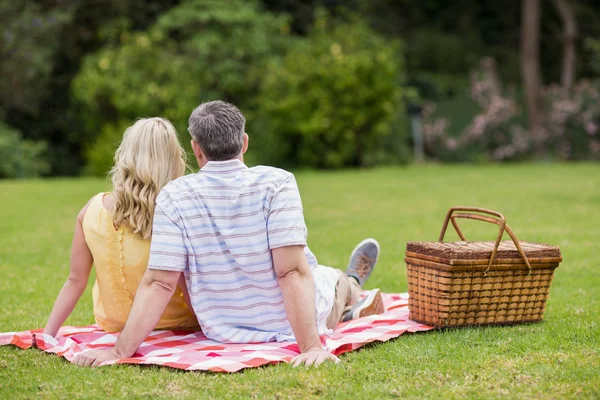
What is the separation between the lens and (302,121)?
701 inches

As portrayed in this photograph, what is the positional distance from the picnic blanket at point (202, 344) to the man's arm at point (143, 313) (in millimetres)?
80

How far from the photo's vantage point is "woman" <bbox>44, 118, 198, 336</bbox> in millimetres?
4059

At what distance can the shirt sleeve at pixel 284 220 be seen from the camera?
3.75 m

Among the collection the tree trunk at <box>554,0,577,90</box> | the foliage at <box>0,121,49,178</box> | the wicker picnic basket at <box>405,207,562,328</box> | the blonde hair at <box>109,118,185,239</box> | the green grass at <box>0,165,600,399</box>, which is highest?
the tree trunk at <box>554,0,577,90</box>

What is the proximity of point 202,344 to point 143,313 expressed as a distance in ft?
1.57

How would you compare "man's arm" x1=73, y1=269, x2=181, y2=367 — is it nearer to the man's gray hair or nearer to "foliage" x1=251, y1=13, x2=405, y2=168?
the man's gray hair

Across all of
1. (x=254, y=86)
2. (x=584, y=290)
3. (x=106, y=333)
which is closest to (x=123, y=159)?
(x=106, y=333)

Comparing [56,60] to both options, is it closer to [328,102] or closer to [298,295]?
[328,102]

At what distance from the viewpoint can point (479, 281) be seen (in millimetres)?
4309

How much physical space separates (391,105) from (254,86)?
347 cm

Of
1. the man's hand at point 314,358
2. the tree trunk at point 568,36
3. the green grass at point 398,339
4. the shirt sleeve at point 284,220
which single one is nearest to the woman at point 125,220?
the green grass at point 398,339

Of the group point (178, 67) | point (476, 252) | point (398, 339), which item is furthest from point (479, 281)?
point (178, 67)

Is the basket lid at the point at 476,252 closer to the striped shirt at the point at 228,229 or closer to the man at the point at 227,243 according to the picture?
the man at the point at 227,243

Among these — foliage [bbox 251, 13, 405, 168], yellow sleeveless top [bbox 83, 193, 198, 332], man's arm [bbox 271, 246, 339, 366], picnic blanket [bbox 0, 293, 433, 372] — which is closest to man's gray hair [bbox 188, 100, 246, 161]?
man's arm [bbox 271, 246, 339, 366]
